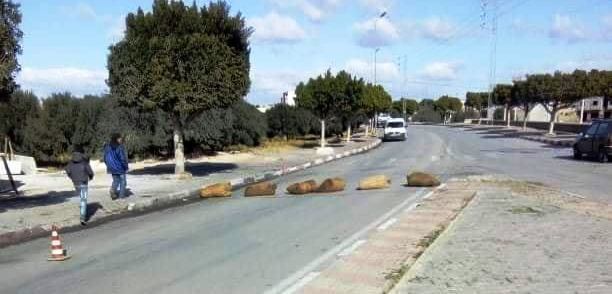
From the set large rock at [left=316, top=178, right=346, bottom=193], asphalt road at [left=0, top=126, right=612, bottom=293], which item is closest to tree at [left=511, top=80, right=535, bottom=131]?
large rock at [left=316, top=178, right=346, bottom=193]

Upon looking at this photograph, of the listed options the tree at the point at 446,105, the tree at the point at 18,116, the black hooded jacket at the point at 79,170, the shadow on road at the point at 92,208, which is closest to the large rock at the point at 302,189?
the shadow on road at the point at 92,208

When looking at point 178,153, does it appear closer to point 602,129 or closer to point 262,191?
point 262,191

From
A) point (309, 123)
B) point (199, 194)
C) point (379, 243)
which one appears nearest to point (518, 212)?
point (379, 243)

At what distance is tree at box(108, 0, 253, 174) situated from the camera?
815 inches

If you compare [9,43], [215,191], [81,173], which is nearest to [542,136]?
[215,191]

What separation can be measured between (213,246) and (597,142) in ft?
69.7

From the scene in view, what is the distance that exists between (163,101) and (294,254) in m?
13.0

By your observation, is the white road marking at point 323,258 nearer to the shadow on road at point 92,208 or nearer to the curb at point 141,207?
the curb at point 141,207

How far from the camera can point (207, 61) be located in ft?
68.7

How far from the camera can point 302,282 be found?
711cm

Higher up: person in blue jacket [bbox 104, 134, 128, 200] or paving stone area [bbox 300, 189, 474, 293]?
person in blue jacket [bbox 104, 134, 128, 200]

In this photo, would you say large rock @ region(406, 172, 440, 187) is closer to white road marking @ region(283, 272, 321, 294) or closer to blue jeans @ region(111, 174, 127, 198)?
blue jeans @ region(111, 174, 127, 198)

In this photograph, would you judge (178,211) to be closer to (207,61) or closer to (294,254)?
(294,254)

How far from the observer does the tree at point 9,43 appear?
11.8 m
